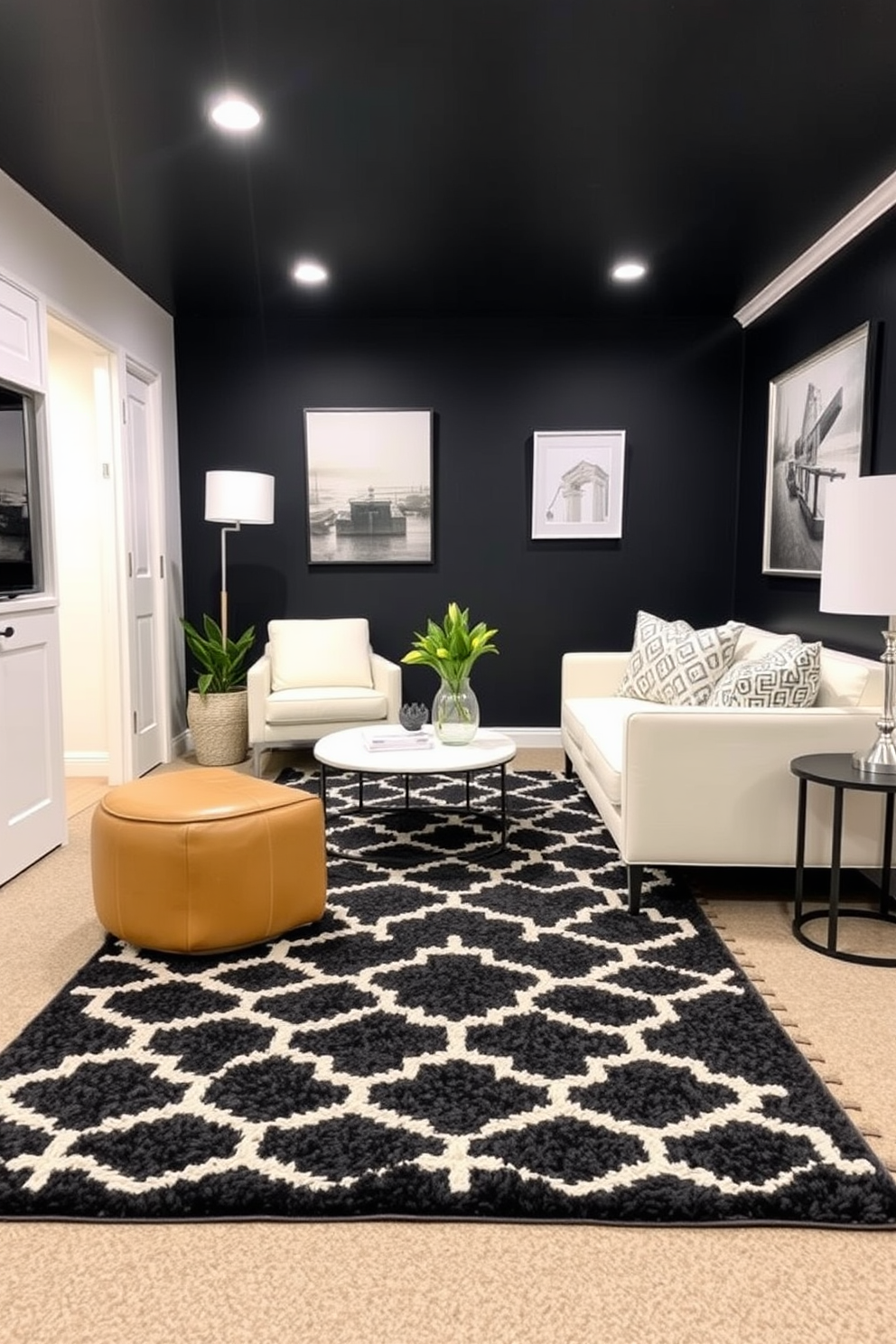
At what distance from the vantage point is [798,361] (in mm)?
3908

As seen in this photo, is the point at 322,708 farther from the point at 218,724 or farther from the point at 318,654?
the point at 218,724

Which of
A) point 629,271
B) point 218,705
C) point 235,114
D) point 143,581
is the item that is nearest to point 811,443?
→ point 629,271

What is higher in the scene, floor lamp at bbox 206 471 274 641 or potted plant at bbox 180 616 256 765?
floor lamp at bbox 206 471 274 641

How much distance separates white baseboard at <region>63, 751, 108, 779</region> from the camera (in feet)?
14.1

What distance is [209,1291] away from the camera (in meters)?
1.28

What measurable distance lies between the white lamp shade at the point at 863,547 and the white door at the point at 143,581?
2.94 m

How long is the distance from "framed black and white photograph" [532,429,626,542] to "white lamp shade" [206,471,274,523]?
1428mm

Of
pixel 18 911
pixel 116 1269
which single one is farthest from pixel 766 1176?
pixel 18 911

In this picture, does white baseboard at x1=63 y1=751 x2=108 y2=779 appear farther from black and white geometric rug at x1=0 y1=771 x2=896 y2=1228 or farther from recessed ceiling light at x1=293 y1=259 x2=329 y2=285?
recessed ceiling light at x1=293 y1=259 x2=329 y2=285

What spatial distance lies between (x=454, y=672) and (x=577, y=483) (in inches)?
79.4

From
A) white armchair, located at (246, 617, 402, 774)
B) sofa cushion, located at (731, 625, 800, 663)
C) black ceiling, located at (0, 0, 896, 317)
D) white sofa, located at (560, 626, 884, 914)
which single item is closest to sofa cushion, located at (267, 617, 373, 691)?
white armchair, located at (246, 617, 402, 774)

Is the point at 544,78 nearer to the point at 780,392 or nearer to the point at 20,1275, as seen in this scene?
the point at 780,392

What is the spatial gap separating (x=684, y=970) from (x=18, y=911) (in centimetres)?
186

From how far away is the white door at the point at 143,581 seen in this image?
4129 millimetres
